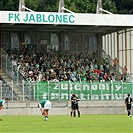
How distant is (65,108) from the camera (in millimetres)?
45281

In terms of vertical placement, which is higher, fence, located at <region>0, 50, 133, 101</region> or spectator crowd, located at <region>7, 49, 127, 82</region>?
Result: spectator crowd, located at <region>7, 49, 127, 82</region>

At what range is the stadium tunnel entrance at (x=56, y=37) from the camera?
54812mm

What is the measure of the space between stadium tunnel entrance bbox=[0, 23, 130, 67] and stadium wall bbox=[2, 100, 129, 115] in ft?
30.6

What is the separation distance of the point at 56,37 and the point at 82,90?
1245 cm

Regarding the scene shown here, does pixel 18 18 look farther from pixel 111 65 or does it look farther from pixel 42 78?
pixel 111 65

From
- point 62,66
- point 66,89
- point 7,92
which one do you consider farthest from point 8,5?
point 7,92

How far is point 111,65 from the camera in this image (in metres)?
55.5

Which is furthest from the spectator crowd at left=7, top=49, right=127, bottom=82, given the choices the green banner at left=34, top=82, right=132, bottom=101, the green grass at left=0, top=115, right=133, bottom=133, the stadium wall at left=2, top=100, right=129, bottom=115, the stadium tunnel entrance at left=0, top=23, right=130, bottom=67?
the green grass at left=0, top=115, right=133, bottom=133

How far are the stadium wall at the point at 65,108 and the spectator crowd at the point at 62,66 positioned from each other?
12.0 feet

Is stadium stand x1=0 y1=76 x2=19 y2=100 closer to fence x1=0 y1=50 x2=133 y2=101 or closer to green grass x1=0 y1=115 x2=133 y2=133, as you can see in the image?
fence x1=0 y1=50 x2=133 y2=101

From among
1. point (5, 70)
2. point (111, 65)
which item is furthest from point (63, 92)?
point (111, 65)

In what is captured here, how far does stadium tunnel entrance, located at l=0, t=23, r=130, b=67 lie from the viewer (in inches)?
2158

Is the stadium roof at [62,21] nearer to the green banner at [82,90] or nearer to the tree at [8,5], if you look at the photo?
the green banner at [82,90]

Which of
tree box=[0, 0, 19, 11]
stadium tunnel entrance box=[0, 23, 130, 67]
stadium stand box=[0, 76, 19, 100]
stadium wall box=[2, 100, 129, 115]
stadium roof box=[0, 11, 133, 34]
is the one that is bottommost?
stadium wall box=[2, 100, 129, 115]
